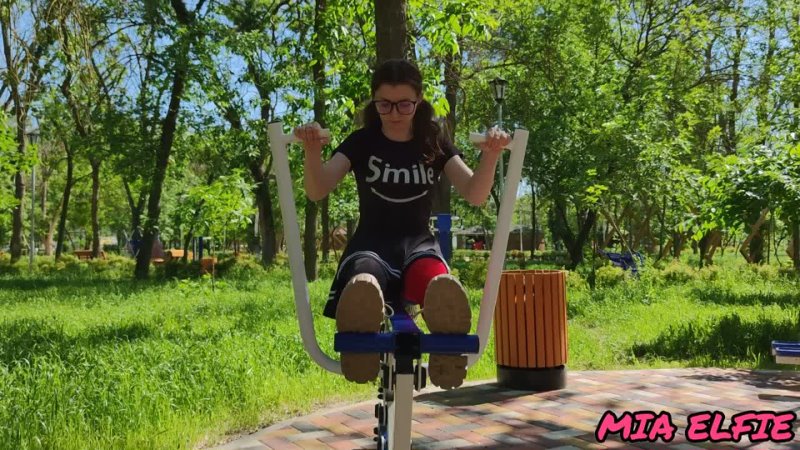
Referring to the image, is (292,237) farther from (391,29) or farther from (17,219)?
(17,219)

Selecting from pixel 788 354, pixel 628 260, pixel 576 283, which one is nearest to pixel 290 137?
pixel 788 354

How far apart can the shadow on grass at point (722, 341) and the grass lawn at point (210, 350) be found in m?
0.02

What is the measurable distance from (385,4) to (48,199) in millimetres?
42647

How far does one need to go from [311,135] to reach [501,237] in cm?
74

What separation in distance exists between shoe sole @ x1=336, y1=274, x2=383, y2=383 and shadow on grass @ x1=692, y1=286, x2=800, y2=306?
995 centimetres

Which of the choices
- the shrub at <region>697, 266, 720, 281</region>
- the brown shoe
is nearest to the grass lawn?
the shrub at <region>697, 266, 720, 281</region>

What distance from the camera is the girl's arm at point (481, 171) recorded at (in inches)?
88.4

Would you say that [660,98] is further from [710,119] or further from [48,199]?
[48,199]

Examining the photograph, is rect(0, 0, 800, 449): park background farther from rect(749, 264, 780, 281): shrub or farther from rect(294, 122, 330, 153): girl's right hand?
rect(294, 122, 330, 153): girl's right hand

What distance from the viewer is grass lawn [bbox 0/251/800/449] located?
388 centimetres

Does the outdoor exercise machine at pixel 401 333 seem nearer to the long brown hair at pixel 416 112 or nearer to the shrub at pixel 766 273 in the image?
the long brown hair at pixel 416 112

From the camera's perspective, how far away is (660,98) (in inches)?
641

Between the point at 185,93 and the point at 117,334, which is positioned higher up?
the point at 185,93

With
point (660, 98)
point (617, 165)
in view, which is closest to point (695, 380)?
point (617, 165)
